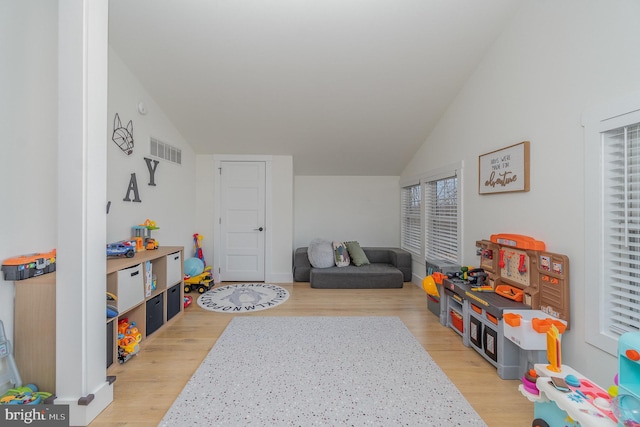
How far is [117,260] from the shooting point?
2236 millimetres

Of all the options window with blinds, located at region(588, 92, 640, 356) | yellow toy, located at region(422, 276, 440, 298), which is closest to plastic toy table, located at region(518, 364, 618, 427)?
window with blinds, located at region(588, 92, 640, 356)

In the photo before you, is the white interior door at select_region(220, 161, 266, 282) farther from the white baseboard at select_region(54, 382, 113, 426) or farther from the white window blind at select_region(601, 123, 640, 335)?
the white window blind at select_region(601, 123, 640, 335)

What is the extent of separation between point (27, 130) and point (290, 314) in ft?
8.83

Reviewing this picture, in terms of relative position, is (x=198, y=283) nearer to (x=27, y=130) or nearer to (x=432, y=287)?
(x=27, y=130)

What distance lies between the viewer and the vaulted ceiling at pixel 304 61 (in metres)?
2.30

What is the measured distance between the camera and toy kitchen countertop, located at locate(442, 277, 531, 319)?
194 centimetres

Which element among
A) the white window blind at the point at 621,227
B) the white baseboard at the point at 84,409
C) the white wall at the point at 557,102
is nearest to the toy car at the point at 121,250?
the white baseboard at the point at 84,409

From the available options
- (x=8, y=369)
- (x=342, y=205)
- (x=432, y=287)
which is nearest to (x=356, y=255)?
(x=342, y=205)

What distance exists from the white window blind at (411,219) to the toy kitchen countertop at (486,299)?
1778 millimetres

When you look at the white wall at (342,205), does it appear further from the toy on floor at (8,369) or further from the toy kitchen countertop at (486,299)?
the toy on floor at (8,369)

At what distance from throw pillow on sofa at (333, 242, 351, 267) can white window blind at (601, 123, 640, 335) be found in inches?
124

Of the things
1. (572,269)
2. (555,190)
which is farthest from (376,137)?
(572,269)

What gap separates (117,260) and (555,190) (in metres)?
3.54

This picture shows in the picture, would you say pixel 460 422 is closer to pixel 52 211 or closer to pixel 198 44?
pixel 52 211
